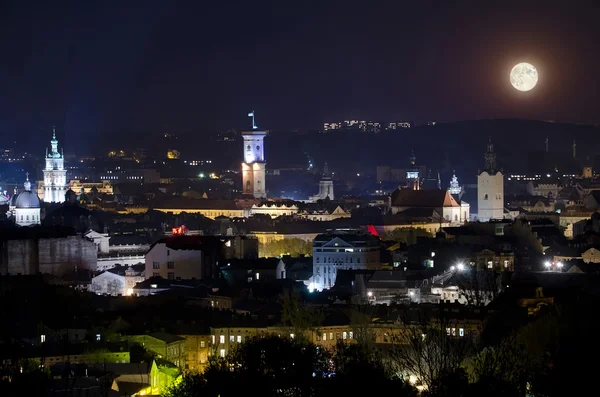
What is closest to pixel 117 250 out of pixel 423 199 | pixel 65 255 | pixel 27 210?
pixel 65 255

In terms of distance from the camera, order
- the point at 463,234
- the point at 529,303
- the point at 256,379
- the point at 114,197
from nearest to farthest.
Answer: the point at 256,379, the point at 529,303, the point at 463,234, the point at 114,197

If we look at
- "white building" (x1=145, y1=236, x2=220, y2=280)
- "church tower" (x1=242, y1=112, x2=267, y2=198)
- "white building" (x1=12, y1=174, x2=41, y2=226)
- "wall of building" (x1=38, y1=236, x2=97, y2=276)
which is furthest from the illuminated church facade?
"white building" (x1=145, y1=236, x2=220, y2=280)

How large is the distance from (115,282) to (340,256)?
7302 mm

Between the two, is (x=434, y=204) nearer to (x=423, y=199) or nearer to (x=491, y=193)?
(x=423, y=199)

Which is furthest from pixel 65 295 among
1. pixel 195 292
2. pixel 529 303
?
pixel 529 303

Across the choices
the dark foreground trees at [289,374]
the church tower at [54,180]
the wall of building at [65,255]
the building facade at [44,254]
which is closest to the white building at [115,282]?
the building facade at [44,254]

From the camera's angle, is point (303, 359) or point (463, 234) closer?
point (303, 359)

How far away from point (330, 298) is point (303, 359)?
15.1 metres

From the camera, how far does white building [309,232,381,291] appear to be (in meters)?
58.9

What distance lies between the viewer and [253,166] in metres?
121

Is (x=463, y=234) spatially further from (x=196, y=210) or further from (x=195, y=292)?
(x=196, y=210)

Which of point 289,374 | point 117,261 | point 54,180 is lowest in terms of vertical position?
point 289,374

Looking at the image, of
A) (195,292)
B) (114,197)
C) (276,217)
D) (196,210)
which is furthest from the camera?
(114,197)

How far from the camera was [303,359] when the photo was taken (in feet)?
112
